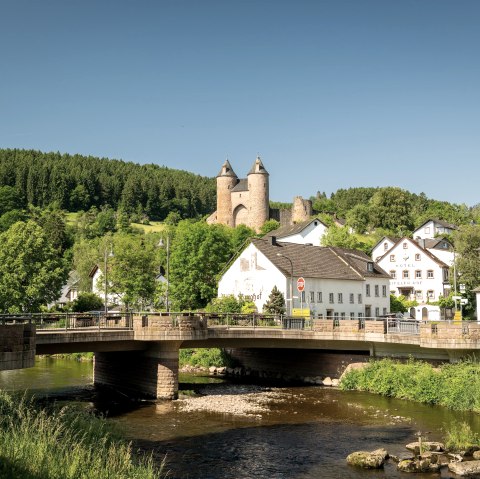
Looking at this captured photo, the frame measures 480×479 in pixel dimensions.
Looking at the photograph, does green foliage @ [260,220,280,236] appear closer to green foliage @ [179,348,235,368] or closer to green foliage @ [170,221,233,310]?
green foliage @ [170,221,233,310]

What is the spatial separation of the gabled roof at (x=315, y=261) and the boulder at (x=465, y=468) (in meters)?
38.2

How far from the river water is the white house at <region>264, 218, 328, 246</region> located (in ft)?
197

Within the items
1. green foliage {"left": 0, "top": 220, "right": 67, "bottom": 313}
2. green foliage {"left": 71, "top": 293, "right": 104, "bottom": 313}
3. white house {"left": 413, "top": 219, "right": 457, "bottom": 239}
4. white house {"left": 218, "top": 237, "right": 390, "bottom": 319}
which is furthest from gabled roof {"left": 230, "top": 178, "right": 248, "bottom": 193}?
green foliage {"left": 0, "top": 220, "right": 67, "bottom": 313}

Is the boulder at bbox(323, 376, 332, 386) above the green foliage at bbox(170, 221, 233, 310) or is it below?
below

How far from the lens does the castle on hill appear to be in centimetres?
13162

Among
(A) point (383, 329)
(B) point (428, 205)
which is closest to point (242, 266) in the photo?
(A) point (383, 329)

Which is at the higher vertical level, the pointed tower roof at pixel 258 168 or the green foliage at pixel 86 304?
the pointed tower roof at pixel 258 168

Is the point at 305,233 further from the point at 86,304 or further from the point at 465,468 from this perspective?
the point at 465,468

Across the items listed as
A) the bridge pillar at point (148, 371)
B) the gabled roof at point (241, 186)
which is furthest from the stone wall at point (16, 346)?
the gabled roof at point (241, 186)

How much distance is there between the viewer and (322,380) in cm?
4259

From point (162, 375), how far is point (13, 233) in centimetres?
3400

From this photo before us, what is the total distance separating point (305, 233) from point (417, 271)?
24.0 meters

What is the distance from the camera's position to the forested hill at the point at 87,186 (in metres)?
165

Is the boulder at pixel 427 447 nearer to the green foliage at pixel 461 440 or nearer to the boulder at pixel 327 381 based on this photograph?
the green foliage at pixel 461 440
